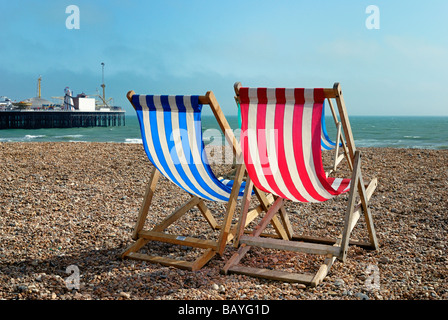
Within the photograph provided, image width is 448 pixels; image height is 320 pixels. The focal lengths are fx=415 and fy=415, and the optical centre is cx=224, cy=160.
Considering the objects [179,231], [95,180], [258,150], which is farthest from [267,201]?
[95,180]

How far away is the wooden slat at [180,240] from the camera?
262cm

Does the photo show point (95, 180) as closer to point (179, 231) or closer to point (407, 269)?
point (179, 231)

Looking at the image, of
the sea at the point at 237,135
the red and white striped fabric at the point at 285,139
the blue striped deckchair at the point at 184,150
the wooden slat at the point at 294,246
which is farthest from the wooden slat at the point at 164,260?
the sea at the point at 237,135

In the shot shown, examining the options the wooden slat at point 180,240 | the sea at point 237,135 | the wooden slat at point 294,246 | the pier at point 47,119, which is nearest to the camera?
the wooden slat at point 294,246

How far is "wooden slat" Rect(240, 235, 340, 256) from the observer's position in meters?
2.40

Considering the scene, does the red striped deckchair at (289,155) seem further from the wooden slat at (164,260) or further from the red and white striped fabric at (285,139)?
the wooden slat at (164,260)

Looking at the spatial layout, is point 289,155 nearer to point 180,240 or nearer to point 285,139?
point 285,139

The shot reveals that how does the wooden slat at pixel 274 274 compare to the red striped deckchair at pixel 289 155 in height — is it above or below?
below

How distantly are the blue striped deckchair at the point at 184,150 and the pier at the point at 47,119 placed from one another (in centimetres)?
4453

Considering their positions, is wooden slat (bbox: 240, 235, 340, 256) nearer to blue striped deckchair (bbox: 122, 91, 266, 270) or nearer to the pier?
blue striped deckchair (bbox: 122, 91, 266, 270)

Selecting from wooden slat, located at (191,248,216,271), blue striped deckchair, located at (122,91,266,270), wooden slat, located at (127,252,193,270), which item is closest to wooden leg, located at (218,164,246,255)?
blue striped deckchair, located at (122,91,266,270)

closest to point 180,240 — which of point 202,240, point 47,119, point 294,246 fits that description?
point 202,240

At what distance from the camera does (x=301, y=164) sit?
241 centimetres

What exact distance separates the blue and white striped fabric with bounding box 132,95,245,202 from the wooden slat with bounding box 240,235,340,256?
333 millimetres
